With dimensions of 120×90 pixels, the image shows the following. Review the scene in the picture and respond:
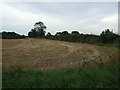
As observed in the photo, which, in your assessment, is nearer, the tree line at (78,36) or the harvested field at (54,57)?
the harvested field at (54,57)

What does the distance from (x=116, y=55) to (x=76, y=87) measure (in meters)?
1.51

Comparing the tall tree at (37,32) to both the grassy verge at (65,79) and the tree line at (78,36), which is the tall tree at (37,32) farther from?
the grassy verge at (65,79)

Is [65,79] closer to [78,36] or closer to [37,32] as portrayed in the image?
[78,36]

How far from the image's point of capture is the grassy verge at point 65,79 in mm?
4637

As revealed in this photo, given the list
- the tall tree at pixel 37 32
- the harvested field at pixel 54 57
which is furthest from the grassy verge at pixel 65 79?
the tall tree at pixel 37 32

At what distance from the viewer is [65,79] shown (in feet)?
20.0

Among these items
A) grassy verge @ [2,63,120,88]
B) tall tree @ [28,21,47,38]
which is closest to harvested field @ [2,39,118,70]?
grassy verge @ [2,63,120,88]

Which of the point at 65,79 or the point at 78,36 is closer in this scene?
the point at 65,79

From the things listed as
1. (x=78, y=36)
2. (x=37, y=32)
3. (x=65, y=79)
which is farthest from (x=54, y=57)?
(x=37, y=32)

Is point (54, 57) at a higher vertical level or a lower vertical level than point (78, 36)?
lower

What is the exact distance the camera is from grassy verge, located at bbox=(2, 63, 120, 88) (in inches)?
183

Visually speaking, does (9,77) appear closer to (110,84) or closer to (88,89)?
(88,89)

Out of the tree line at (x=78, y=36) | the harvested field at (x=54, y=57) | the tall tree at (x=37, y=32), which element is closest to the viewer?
the harvested field at (x=54, y=57)

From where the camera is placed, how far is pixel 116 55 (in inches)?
175
